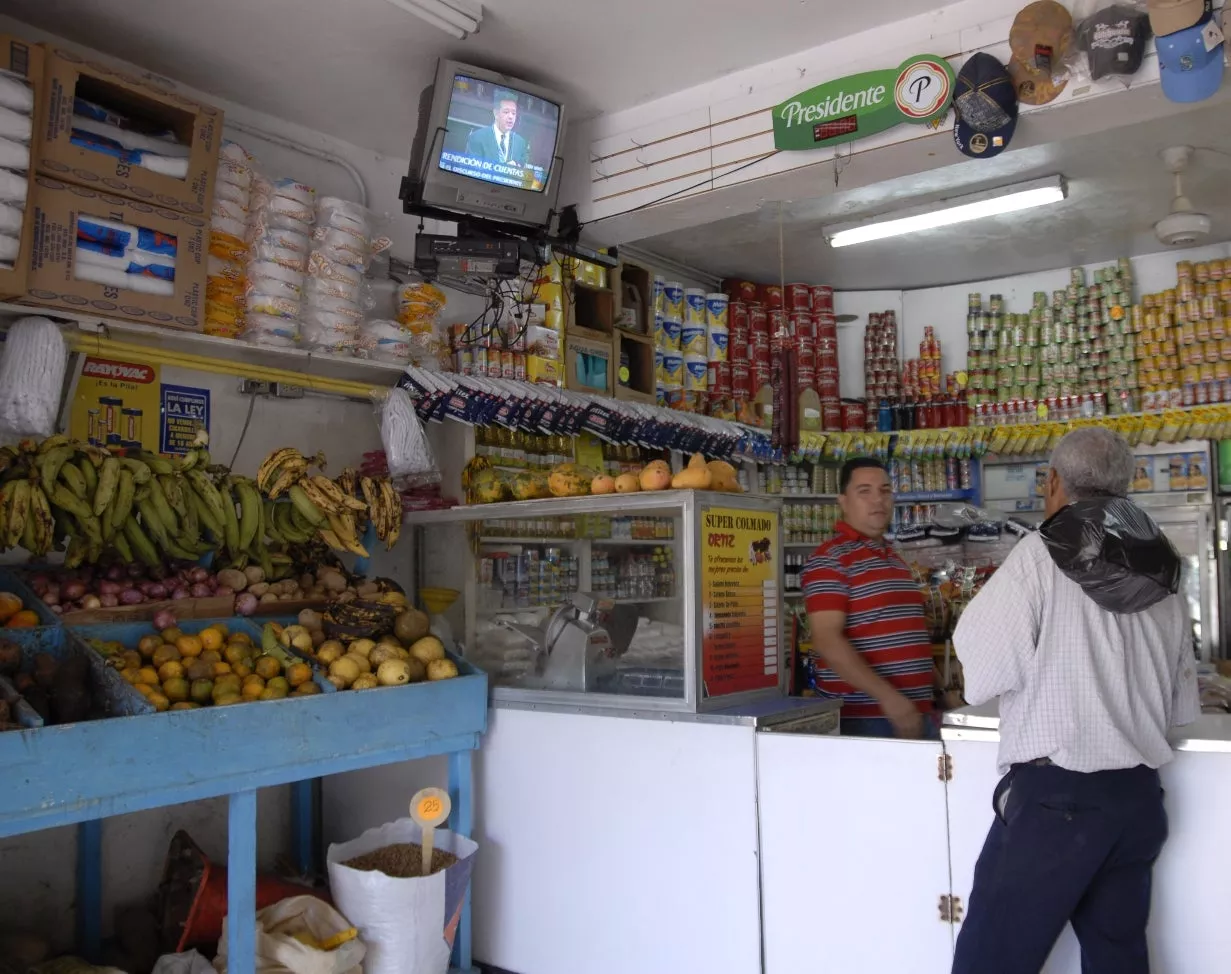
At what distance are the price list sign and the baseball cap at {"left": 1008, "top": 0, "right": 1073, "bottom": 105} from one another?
179 centimetres

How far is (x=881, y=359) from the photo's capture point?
789cm

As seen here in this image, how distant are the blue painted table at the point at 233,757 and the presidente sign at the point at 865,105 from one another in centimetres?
249

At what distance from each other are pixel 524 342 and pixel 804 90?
1826 mm

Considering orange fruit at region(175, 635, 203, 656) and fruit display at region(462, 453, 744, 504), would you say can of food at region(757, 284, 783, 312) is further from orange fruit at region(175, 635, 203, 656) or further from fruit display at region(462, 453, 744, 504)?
orange fruit at region(175, 635, 203, 656)

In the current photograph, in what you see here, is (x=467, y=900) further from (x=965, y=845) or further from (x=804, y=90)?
(x=804, y=90)

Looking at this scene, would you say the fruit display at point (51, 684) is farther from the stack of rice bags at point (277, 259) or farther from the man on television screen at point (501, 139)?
the man on television screen at point (501, 139)

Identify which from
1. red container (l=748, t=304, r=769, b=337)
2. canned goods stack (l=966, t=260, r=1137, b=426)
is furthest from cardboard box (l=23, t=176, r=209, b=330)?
canned goods stack (l=966, t=260, r=1137, b=426)

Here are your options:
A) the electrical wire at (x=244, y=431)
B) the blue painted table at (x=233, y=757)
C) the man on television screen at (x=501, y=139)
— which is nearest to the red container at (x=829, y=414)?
the man on television screen at (x=501, y=139)

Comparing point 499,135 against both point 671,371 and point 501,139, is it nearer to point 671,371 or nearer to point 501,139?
point 501,139

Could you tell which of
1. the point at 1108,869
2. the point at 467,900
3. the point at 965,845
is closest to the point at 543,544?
the point at 467,900

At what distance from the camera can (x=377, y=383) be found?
4.55m

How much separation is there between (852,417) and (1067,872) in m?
5.81

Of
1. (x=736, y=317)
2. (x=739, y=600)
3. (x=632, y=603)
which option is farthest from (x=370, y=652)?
(x=736, y=317)

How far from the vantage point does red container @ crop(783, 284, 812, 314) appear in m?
7.75
